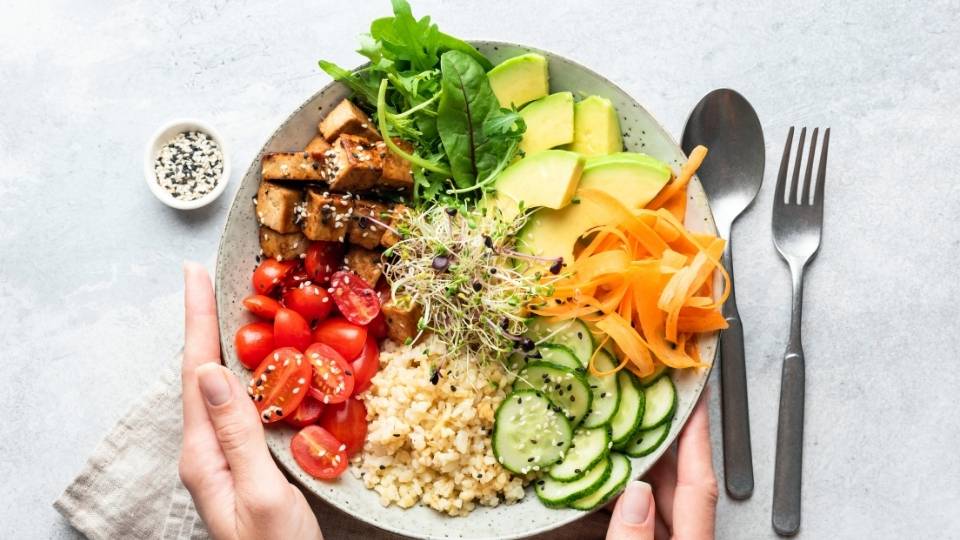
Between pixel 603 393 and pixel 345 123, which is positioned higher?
pixel 345 123

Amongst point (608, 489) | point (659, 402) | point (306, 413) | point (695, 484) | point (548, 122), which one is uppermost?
point (548, 122)

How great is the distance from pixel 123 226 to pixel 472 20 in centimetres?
182

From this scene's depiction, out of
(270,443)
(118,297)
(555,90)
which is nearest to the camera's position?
(270,443)

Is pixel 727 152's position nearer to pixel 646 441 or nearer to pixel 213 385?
pixel 646 441

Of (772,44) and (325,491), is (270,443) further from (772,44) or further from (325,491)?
(772,44)

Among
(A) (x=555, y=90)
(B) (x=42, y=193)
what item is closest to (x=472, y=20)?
(A) (x=555, y=90)

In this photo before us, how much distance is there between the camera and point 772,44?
3.69m

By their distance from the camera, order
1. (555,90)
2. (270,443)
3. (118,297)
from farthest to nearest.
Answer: (118,297)
(555,90)
(270,443)

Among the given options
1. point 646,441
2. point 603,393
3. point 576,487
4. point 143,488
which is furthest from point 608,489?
point 143,488

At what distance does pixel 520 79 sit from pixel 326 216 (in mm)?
923

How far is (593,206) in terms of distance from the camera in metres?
3.08

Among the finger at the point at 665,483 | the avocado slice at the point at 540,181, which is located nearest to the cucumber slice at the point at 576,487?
the finger at the point at 665,483

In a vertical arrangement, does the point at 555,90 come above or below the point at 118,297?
above

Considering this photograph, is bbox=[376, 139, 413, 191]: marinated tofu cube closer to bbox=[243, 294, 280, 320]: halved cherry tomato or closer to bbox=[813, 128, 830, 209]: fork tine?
bbox=[243, 294, 280, 320]: halved cherry tomato
